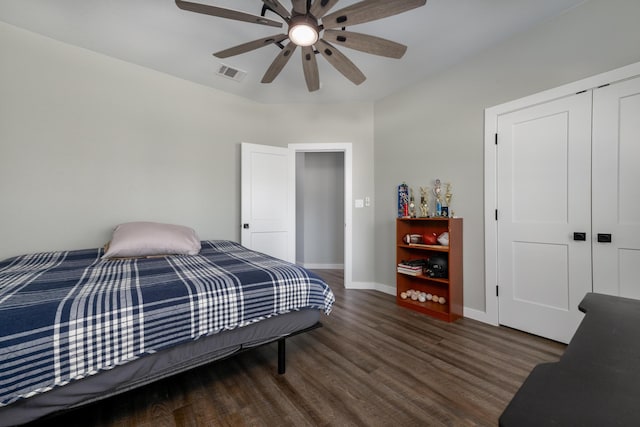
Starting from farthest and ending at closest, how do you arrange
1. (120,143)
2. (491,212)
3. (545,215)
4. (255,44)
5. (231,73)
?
(231,73) → (120,143) → (491,212) → (545,215) → (255,44)

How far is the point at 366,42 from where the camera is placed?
184 centimetres

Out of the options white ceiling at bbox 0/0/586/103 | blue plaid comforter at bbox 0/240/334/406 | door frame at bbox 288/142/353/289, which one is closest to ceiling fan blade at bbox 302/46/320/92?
white ceiling at bbox 0/0/586/103

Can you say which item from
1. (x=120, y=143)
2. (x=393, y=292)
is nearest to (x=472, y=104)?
(x=393, y=292)

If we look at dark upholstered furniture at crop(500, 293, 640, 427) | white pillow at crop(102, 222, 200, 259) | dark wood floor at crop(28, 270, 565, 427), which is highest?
white pillow at crop(102, 222, 200, 259)

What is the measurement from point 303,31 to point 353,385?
7.63 feet

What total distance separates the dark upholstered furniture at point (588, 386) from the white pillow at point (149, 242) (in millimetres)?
2442

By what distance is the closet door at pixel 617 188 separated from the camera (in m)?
1.82

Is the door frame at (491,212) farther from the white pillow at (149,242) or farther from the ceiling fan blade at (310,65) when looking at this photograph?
the white pillow at (149,242)

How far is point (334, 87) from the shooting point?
3.37 meters

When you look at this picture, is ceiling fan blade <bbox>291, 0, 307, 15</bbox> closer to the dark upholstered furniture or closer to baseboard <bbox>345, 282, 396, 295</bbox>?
the dark upholstered furniture

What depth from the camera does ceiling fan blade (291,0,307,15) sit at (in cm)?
159

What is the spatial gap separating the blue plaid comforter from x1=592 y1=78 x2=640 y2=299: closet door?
6.85ft

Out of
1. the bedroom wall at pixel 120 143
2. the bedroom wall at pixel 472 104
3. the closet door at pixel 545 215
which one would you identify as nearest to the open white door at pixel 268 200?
the bedroom wall at pixel 120 143

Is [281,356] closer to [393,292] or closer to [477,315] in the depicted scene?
[477,315]
